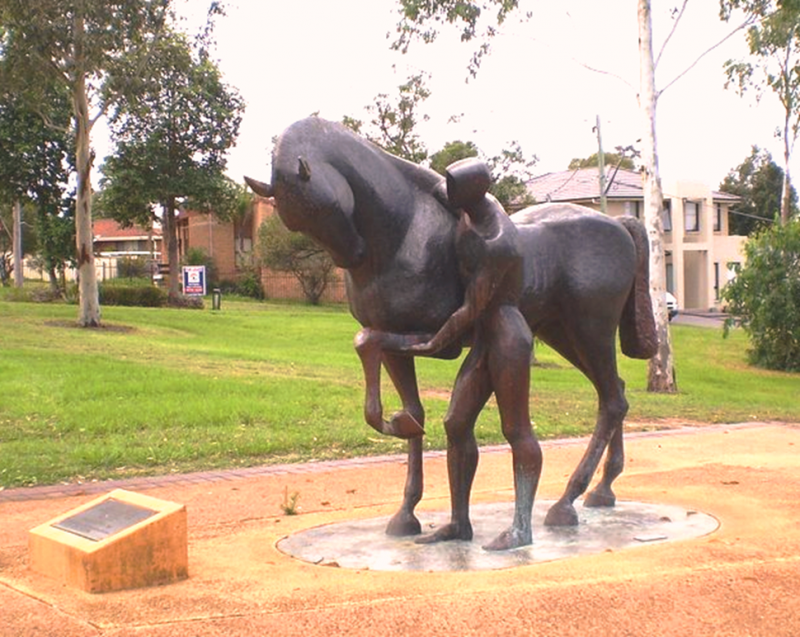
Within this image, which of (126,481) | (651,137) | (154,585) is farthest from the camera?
(651,137)

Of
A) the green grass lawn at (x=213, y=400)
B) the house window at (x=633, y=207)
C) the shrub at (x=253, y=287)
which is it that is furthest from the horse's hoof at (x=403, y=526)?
the house window at (x=633, y=207)

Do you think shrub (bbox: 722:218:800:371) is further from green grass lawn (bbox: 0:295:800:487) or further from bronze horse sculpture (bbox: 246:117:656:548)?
bronze horse sculpture (bbox: 246:117:656:548)

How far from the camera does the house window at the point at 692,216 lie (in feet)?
155

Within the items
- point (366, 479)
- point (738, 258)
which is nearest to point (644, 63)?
point (366, 479)

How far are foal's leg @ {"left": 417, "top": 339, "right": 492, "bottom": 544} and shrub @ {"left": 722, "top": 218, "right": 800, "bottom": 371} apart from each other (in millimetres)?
18820

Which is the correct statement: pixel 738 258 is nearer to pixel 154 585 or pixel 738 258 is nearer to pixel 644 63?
pixel 644 63

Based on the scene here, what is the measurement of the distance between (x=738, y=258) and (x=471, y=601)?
48997 mm

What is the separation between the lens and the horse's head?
4.70m

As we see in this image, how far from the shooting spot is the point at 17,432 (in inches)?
394

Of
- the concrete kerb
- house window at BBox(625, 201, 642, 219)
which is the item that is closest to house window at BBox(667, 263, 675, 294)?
house window at BBox(625, 201, 642, 219)

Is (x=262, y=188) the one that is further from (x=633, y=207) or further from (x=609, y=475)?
(x=633, y=207)

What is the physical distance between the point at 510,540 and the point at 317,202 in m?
2.01

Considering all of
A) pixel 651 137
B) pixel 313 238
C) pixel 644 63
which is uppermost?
pixel 644 63

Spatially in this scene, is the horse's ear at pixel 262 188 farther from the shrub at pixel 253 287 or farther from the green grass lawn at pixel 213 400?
the shrub at pixel 253 287
